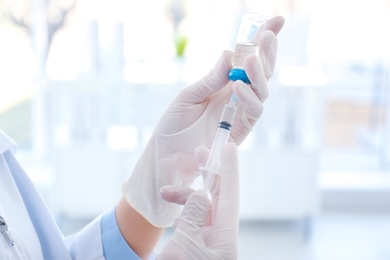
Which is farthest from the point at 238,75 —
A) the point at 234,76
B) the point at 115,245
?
the point at 115,245

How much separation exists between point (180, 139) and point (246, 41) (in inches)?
8.7

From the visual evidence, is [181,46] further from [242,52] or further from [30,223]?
[30,223]

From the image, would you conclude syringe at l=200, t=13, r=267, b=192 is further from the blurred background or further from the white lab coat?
the blurred background

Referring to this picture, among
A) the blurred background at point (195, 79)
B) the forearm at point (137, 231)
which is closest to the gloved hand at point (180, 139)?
the forearm at point (137, 231)

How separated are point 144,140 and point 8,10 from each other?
3.84 ft

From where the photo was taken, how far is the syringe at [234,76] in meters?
0.86

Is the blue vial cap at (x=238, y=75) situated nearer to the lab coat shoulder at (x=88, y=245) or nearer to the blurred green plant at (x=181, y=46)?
the lab coat shoulder at (x=88, y=245)

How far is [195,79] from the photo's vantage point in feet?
7.39

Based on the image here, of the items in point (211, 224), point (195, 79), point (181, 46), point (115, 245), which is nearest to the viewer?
point (211, 224)

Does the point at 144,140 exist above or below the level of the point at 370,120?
below

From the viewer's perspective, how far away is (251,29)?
90 centimetres

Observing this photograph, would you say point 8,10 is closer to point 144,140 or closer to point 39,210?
point 144,140

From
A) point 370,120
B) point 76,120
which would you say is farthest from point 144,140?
point 370,120

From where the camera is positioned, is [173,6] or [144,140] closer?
[144,140]
